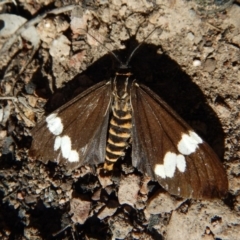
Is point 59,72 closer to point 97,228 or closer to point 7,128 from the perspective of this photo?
point 7,128

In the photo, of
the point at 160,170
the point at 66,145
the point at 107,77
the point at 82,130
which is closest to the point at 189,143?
the point at 160,170

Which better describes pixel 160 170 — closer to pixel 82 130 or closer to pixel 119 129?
pixel 119 129

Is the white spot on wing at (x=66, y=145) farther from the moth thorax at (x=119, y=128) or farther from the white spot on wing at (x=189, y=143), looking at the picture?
the white spot on wing at (x=189, y=143)

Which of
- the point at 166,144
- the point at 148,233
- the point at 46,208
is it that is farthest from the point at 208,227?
the point at 46,208

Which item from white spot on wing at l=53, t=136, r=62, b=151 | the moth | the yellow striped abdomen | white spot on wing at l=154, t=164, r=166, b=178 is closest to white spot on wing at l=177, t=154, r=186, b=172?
the moth

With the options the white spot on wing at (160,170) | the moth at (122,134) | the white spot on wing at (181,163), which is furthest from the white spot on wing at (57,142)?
the white spot on wing at (181,163)

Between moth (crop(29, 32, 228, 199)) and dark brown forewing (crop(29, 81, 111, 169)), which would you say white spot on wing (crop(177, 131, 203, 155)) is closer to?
moth (crop(29, 32, 228, 199))

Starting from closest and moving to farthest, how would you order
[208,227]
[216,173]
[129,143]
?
[216,173], [208,227], [129,143]
